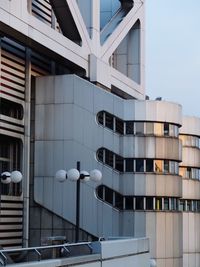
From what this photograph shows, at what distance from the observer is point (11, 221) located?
31250mm

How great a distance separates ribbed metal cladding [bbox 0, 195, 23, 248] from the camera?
30.6 m

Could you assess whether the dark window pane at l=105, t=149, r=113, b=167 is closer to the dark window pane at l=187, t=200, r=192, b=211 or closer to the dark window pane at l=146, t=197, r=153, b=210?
the dark window pane at l=146, t=197, r=153, b=210

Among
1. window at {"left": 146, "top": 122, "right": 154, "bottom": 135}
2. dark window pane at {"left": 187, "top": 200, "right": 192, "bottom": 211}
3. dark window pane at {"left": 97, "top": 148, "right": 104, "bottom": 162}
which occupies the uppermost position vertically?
window at {"left": 146, "top": 122, "right": 154, "bottom": 135}

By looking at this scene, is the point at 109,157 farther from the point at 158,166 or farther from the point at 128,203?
the point at 158,166

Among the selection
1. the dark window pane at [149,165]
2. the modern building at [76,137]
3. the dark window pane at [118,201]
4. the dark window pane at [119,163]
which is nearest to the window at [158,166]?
the modern building at [76,137]

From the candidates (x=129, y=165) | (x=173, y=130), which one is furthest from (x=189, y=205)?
(x=129, y=165)

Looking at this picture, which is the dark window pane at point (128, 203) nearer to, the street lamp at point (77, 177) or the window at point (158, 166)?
the window at point (158, 166)

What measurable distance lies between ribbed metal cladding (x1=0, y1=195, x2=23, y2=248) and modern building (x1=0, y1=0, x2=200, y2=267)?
5 cm

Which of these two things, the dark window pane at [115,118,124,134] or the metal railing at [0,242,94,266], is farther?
the dark window pane at [115,118,124,134]

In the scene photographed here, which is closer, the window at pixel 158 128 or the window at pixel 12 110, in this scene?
the window at pixel 12 110

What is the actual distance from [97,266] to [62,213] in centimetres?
1206

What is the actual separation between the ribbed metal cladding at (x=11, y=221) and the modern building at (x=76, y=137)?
0.15 ft

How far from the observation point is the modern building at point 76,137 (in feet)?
103

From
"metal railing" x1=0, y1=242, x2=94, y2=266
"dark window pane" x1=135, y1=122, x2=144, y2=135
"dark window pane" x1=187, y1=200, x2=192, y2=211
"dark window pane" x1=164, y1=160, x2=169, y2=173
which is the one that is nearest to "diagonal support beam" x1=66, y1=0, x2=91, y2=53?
"dark window pane" x1=135, y1=122, x2=144, y2=135
